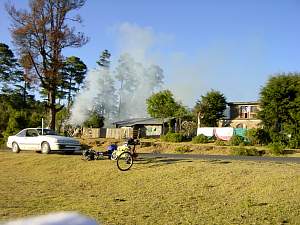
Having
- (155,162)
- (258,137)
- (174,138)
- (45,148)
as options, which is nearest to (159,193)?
(155,162)

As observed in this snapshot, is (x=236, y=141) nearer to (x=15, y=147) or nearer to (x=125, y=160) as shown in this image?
(x=15, y=147)

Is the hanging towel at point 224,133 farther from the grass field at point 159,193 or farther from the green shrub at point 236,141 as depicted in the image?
the grass field at point 159,193

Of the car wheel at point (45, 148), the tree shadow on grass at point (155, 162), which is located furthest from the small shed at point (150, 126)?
the tree shadow on grass at point (155, 162)

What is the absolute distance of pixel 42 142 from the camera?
69.8ft

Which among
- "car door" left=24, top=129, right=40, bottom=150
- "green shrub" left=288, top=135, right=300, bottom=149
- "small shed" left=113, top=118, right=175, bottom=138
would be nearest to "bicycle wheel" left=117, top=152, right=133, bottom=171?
"car door" left=24, top=129, right=40, bottom=150

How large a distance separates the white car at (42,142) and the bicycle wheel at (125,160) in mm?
6329

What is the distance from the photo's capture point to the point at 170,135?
40.6 metres

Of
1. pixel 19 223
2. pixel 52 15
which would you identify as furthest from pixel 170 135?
pixel 19 223

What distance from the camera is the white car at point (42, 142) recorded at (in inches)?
819

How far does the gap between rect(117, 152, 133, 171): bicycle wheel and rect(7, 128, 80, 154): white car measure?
633cm

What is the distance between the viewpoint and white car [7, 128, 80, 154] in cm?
2081

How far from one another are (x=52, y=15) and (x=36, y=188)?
1956 centimetres

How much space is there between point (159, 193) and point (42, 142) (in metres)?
11.7

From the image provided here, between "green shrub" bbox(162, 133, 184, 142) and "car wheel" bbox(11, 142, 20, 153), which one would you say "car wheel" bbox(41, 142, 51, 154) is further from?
"green shrub" bbox(162, 133, 184, 142)
